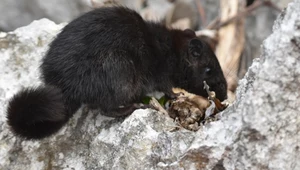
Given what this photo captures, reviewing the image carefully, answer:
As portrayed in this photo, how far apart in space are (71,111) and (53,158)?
347mm

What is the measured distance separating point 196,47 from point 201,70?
21 cm

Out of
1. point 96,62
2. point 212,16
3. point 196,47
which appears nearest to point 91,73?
point 96,62

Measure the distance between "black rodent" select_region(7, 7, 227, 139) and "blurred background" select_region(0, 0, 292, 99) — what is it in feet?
5.24

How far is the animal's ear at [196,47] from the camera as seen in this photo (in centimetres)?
436

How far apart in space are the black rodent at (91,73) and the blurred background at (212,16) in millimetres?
1598

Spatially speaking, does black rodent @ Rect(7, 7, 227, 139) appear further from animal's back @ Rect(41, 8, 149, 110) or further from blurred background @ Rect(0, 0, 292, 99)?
blurred background @ Rect(0, 0, 292, 99)

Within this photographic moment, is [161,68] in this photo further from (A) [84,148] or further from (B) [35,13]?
(B) [35,13]

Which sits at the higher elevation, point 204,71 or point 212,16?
point 204,71

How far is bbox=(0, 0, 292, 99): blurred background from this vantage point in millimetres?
5980

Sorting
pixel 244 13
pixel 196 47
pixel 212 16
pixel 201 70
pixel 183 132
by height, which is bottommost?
pixel 212 16

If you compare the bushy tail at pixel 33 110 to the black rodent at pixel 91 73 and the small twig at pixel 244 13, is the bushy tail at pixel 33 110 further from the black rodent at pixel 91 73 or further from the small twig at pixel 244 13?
the small twig at pixel 244 13

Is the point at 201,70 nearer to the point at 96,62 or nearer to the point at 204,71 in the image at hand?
the point at 204,71

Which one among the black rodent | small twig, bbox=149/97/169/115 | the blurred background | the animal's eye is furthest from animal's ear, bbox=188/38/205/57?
the blurred background

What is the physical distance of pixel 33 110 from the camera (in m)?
3.49
